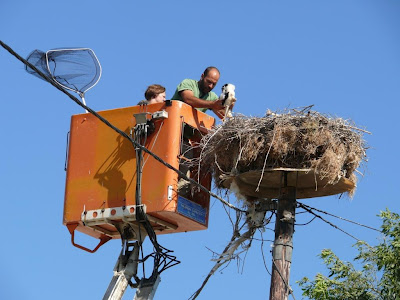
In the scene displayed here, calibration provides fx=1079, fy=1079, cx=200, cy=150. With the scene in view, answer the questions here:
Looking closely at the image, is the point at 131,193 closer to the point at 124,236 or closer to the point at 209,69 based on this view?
the point at 124,236

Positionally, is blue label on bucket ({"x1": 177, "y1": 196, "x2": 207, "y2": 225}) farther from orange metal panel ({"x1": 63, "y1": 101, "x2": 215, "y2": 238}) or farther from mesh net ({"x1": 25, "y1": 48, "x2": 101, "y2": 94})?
mesh net ({"x1": 25, "y1": 48, "x2": 101, "y2": 94})

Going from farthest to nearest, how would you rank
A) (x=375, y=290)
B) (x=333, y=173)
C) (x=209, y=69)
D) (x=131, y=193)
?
(x=375, y=290) < (x=209, y=69) < (x=131, y=193) < (x=333, y=173)

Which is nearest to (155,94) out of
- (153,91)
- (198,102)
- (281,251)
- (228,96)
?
(153,91)

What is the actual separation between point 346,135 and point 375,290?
16.0ft

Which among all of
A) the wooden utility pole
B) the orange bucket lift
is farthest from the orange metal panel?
the wooden utility pole

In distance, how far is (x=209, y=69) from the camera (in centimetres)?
1478

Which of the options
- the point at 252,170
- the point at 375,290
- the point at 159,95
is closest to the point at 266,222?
the point at 252,170

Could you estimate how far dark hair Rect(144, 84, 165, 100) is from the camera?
47.8ft

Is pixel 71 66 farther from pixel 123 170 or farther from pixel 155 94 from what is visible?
pixel 123 170

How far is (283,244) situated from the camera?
43.7ft

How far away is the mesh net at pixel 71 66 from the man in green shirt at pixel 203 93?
3.79ft

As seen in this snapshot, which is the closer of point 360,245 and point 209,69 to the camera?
point 209,69

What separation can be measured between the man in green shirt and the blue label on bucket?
52.5 inches

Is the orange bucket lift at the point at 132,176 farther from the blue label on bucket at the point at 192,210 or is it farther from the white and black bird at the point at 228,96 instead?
the white and black bird at the point at 228,96
